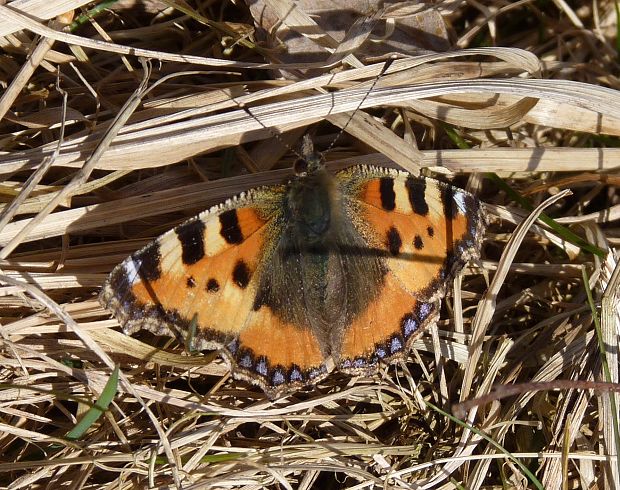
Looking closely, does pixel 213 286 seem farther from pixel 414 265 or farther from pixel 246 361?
pixel 414 265

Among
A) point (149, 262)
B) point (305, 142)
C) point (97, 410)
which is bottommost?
point (97, 410)

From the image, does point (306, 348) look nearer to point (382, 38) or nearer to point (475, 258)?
point (475, 258)

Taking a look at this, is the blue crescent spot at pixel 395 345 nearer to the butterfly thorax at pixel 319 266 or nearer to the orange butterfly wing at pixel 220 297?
the butterfly thorax at pixel 319 266

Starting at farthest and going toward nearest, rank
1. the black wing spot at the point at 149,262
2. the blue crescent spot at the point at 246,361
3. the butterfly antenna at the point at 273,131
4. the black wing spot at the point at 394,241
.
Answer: the butterfly antenna at the point at 273,131 → the black wing spot at the point at 394,241 → the blue crescent spot at the point at 246,361 → the black wing spot at the point at 149,262

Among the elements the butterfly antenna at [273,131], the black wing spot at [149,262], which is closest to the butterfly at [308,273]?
the black wing spot at [149,262]

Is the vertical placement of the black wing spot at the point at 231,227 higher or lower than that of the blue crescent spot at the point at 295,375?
higher

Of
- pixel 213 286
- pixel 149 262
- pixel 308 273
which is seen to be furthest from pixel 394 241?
pixel 149 262

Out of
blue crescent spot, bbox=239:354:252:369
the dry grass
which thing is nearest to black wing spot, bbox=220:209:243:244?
the dry grass
